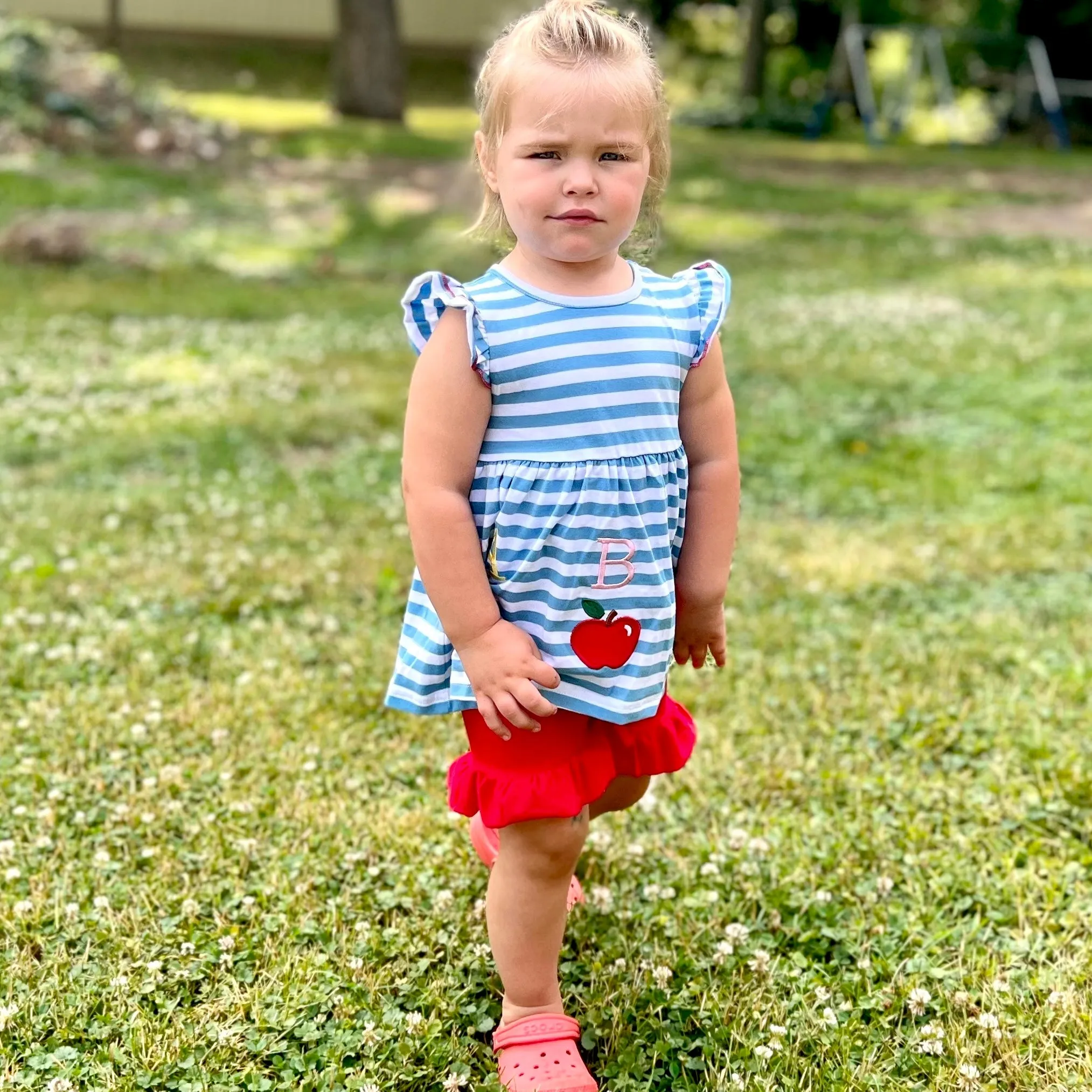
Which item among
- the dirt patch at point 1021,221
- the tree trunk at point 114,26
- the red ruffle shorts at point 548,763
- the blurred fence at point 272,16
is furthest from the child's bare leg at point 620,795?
the tree trunk at point 114,26

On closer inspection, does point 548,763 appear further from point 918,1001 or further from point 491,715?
point 918,1001

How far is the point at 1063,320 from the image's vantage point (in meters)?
10.2

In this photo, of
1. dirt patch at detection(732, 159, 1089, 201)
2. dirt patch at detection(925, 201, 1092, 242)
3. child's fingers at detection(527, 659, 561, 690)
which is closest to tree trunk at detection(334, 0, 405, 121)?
dirt patch at detection(732, 159, 1089, 201)

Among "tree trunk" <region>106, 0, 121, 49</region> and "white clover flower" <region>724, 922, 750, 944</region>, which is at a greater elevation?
"white clover flower" <region>724, 922, 750, 944</region>

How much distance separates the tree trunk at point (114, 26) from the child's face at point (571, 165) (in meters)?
29.1

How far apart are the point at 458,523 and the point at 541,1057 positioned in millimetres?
1152

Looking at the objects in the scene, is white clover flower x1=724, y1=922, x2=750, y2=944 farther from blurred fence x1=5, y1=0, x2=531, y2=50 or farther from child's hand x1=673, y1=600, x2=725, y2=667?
blurred fence x1=5, y1=0, x2=531, y2=50

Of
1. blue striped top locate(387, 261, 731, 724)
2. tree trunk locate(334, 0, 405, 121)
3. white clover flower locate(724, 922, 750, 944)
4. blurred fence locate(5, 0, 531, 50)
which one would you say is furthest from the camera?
blurred fence locate(5, 0, 531, 50)

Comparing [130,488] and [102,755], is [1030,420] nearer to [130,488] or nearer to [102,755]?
[130,488]

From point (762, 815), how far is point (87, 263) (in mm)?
10390

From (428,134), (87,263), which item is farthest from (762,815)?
(428,134)

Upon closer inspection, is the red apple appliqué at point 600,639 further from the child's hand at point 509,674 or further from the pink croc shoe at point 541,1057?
the pink croc shoe at point 541,1057

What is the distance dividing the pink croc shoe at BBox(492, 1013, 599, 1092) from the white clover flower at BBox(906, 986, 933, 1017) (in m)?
0.74

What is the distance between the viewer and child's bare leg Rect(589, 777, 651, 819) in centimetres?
285
